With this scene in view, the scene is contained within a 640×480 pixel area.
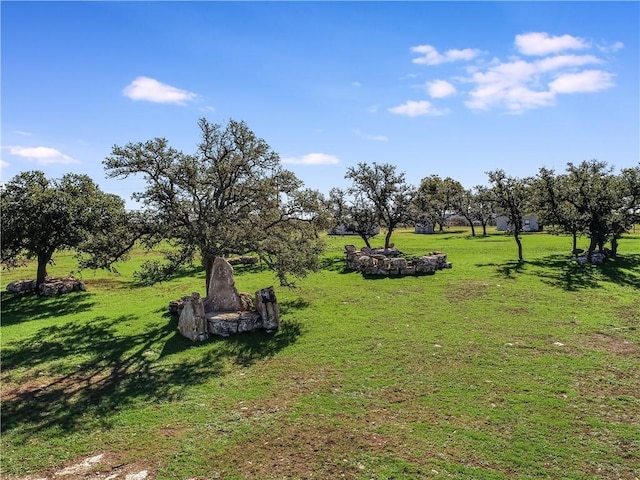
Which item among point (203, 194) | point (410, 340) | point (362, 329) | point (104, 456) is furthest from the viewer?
point (203, 194)

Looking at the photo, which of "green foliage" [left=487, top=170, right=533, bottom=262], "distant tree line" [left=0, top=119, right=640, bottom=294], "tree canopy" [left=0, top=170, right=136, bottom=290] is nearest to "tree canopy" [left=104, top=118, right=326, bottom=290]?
"distant tree line" [left=0, top=119, right=640, bottom=294]

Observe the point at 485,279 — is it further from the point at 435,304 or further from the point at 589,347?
the point at 589,347

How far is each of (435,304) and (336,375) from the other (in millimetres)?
10067

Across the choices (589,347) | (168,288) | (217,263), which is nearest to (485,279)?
(589,347)

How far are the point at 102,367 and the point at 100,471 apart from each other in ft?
22.1

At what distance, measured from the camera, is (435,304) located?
2227cm

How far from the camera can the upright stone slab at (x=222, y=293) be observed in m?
19.9

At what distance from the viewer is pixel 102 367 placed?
1538 centimetres

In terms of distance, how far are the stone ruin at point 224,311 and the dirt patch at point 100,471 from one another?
802cm

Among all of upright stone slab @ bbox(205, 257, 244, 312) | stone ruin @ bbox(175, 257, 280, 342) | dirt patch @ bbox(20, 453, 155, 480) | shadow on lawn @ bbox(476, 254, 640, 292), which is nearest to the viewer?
dirt patch @ bbox(20, 453, 155, 480)

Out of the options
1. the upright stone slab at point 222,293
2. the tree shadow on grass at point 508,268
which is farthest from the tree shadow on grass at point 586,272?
the upright stone slab at point 222,293

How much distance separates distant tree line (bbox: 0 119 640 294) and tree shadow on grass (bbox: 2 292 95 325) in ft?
7.08

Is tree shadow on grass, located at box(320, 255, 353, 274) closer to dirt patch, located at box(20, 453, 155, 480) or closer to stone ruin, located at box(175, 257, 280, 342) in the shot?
stone ruin, located at box(175, 257, 280, 342)

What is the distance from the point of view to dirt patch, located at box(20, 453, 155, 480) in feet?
29.9
